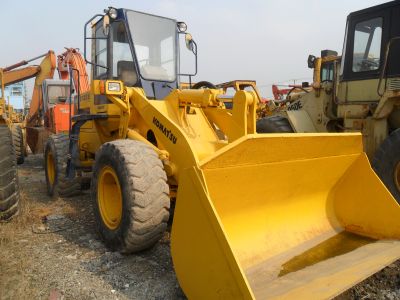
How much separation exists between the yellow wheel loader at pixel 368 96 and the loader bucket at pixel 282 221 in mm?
1472

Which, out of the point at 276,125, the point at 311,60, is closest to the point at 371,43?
the point at 276,125

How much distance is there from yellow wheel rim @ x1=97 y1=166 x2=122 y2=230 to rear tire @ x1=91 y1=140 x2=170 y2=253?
0.14 meters

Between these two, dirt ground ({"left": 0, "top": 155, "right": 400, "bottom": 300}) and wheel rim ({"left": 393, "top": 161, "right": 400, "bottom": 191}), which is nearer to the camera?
dirt ground ({"left": 0, "top": 155, "right": 400, "bottom": 300})

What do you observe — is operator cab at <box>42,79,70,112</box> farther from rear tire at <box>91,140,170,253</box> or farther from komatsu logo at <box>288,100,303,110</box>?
rear tire at <box>91,140,170,253</box>

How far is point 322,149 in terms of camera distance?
139 inches

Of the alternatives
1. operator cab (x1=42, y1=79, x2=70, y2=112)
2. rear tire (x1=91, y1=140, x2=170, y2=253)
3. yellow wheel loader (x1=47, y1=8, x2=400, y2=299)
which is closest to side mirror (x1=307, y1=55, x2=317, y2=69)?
yellow wheel loader (x1=47, y1=8, x2=400, y2=299)

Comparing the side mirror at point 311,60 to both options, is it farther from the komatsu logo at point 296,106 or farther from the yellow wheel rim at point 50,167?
the yellow wheel rim at point 50,167

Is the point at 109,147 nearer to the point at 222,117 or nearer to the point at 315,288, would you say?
the point at 222,117

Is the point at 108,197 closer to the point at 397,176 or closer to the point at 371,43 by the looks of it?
the point at 397,176

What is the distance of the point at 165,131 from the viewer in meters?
3.72

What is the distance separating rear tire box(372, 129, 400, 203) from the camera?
494 centimetres

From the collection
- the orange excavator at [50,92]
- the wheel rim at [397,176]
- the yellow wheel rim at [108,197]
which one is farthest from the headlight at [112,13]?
the orange excavator at [50,92]

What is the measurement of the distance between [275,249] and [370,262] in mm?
750

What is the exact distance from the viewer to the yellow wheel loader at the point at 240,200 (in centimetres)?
257
